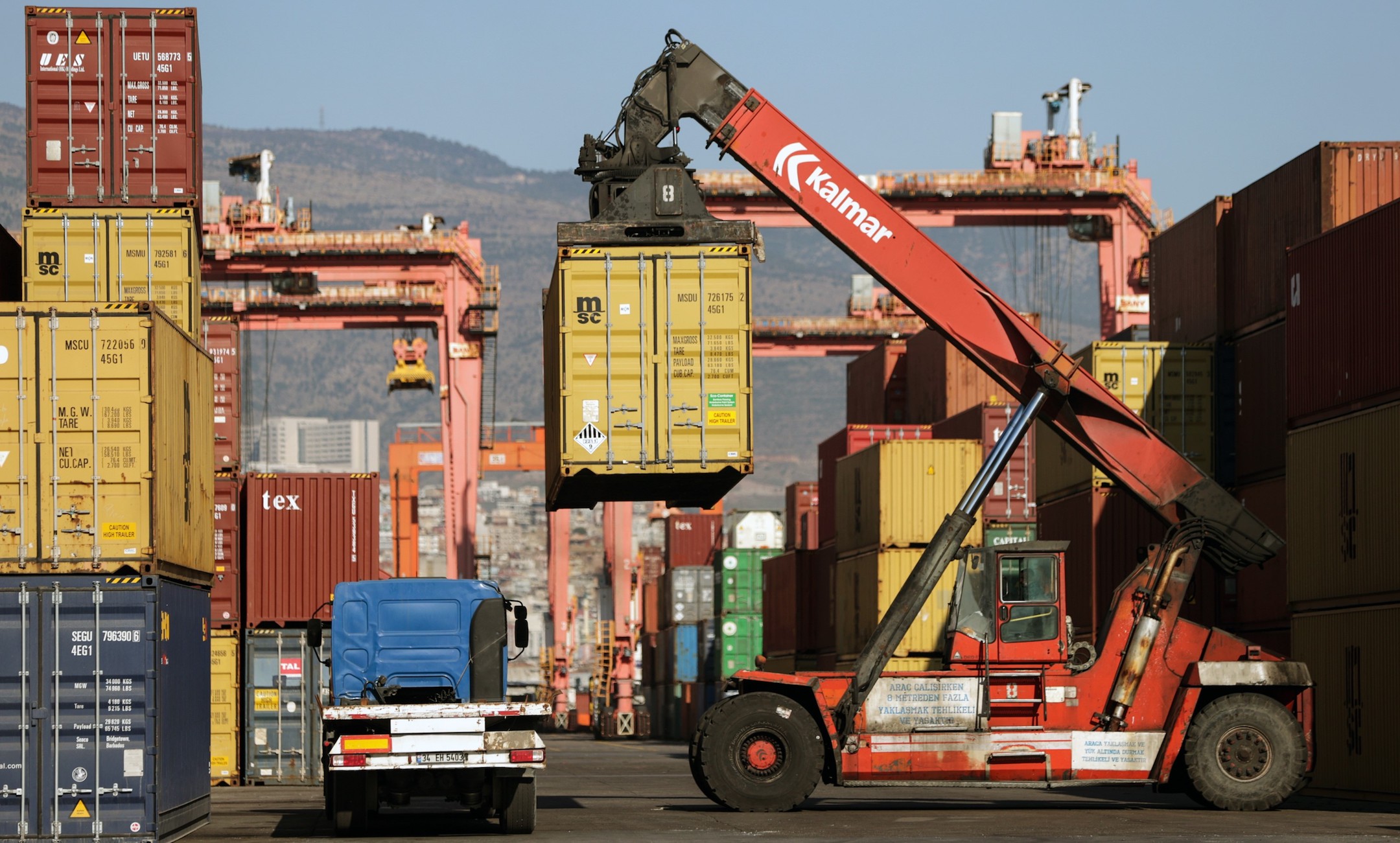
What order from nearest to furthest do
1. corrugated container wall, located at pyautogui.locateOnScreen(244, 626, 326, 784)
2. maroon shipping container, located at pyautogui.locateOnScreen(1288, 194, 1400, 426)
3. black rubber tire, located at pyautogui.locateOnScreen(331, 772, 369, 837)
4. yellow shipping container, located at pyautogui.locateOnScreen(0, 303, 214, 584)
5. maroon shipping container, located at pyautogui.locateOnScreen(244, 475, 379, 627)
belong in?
yellow shipping container, located at pyautogui.locateOnScreen(0, 303, 214, 584) < black rubber tire, located at pyautogui.locateOnScreen(331, 772, 369, 837) < maroon shipping container, located at pyautogui.locateOnScreen(1288, 194, 1400, 426) < corrugated container wall, located at pyautogui.locateOnScreen(244, 626, 326, 784) < maroon shipping container, located at pyautogui.locateOnScreen(244, 475, 379, 627)

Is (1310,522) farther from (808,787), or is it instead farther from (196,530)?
(196,530)

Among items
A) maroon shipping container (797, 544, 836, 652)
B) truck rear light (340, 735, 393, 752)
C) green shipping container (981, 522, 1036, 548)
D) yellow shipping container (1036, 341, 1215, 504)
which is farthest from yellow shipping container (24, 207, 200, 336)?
maroon shipping container (797, 544, 836, 652)

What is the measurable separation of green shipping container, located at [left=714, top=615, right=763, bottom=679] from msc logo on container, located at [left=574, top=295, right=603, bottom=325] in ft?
135

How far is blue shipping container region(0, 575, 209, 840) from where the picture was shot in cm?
1639

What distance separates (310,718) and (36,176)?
38.6 ft

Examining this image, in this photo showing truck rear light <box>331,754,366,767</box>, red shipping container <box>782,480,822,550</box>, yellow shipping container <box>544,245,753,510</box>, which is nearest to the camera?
truck rear light <box>331,754,366,767</box>

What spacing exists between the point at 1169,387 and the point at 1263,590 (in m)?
3.72

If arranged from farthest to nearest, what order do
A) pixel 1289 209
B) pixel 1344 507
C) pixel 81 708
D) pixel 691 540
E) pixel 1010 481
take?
pixel 691 540 → pixel 1010 481 → pixel 1289 209 → pixel 1344 507 → pixel 81 708

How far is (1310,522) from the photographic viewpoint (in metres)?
23.9

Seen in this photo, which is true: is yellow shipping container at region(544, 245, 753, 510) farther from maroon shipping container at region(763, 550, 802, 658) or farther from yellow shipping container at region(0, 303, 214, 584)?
maroon shipping container at region(763, 550, 802, 658)

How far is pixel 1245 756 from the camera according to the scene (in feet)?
69.1

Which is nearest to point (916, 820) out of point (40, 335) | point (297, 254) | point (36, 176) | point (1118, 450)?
point (1118, 450)

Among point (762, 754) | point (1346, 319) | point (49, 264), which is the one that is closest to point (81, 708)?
point (762, 754)

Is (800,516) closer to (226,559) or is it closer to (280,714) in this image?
(280,714)
